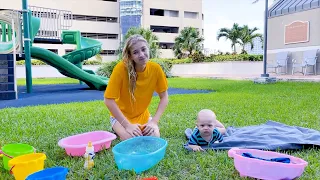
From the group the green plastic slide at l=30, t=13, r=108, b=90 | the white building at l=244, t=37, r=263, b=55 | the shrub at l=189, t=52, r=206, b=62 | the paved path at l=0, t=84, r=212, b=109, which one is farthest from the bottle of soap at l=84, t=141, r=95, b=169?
the white building at l=244, t=37, r=263, b=55

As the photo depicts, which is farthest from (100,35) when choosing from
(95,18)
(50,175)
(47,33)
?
(50,175)

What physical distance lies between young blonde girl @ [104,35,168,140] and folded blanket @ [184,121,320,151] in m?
0.49

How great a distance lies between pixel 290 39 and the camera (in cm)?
1534

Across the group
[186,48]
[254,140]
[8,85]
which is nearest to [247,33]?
[186,48]

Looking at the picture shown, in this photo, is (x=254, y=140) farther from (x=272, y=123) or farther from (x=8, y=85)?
(x=8, y=85)

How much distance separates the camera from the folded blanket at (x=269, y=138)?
8.55 ft

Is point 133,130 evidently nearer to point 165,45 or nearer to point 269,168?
point 269,168

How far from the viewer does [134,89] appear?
2.91m

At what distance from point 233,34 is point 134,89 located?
31698 millimetres

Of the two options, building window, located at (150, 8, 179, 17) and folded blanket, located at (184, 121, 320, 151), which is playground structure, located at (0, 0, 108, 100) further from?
building window, located at (150, 8, 179, 17)

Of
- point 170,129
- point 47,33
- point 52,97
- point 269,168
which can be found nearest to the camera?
point 269,168

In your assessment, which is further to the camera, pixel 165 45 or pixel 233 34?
pixel 165 45

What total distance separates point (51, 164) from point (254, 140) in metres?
1.76

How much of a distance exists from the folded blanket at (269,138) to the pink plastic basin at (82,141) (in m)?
0.71
